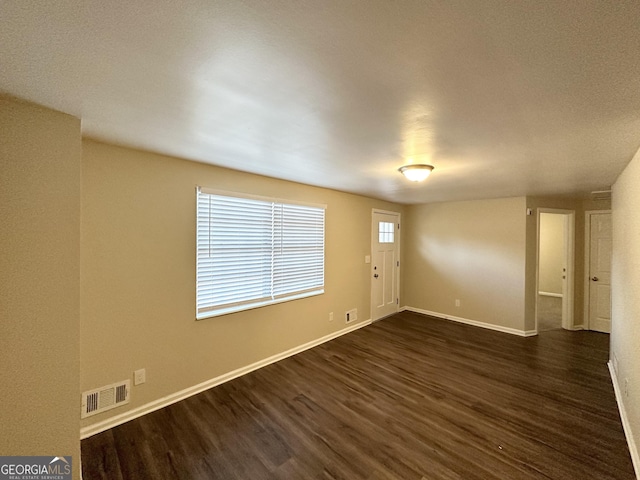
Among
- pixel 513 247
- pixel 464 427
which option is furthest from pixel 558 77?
pixel 513 247

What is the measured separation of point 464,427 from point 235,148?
3022 millimetres

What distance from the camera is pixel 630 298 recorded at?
6.89ft

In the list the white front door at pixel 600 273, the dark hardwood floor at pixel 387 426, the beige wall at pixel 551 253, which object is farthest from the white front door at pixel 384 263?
the beige wall at pixel 551 253

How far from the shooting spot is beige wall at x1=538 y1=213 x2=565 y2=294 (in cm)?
654

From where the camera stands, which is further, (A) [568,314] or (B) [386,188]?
(A) [568,314]

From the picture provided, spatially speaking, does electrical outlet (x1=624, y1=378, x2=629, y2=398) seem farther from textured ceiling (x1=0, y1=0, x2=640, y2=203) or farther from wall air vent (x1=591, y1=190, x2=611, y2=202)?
wall air vent (x1=591, y1=190, x2=611, y2=202)

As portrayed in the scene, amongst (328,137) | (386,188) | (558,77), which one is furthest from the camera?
(386,188)

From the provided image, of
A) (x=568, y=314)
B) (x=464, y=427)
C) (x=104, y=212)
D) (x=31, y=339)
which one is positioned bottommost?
(x=464, y=427)

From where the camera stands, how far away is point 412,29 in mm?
870

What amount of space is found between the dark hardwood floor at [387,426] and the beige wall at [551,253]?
13.4 feet

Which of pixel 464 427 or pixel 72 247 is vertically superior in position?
pixel 72 247

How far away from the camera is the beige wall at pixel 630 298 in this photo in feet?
6.02

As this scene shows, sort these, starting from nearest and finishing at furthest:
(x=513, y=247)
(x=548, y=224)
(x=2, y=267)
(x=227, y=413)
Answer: (x=2, y=267) < (x=227, y=413) < (x=513, y=247) < (x=548, y=224)

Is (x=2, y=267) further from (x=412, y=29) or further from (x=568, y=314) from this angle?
(x=568, y=314)
